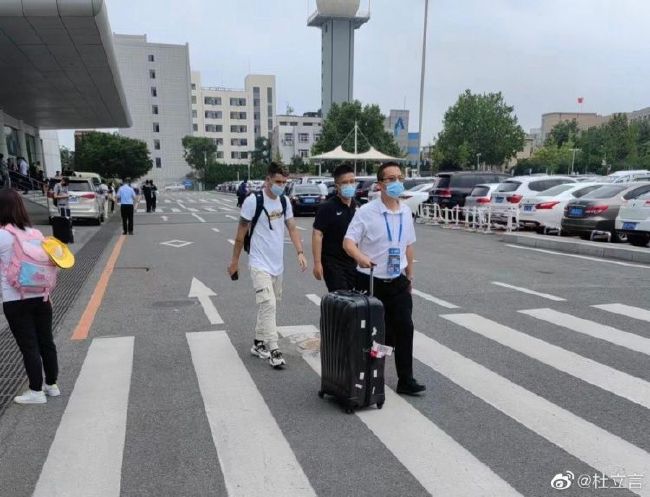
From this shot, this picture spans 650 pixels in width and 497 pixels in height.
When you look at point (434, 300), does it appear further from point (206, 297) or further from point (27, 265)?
point (27, 265)

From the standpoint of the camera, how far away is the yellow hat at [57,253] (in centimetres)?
419

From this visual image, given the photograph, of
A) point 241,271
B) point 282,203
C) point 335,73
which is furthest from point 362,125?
point 282,203

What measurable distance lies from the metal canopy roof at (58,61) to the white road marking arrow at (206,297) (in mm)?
9138

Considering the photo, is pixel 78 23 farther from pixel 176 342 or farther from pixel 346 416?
pixel 346 416

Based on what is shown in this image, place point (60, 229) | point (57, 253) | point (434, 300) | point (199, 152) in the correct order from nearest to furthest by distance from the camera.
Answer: point (57, 253), point (434, 300), point (60, 229), point (199, 152)

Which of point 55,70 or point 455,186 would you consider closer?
point 55,70

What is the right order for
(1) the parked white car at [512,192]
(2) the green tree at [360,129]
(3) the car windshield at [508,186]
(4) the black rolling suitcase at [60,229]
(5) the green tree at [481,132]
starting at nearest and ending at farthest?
(4) the black rolling suitcase at [60,229], (1) the parked white car at [512,192], (3) the car windshield at [508,186], (2) the green tree at [360,129], (5) the green tree at [481,132]

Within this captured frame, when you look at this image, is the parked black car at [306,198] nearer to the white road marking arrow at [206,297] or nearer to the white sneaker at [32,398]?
the white road marking arrow at [206,297]

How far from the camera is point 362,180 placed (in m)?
28.8

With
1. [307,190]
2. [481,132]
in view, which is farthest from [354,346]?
[481,132]

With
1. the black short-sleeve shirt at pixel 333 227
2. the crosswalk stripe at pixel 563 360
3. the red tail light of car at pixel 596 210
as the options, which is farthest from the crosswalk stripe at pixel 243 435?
the red tail light of car at pixel 596 210

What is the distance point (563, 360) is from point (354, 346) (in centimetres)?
250

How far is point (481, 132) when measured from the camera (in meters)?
79.2

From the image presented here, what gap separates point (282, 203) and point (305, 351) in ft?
5.04
